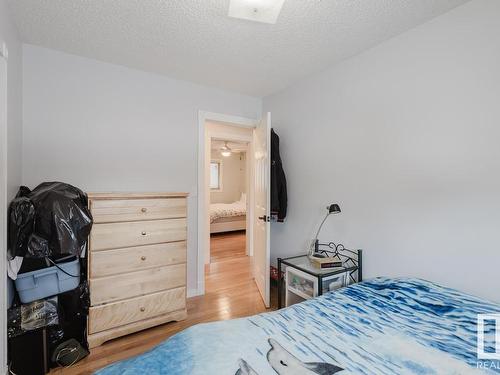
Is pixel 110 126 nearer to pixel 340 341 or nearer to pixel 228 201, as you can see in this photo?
pixel 340 341

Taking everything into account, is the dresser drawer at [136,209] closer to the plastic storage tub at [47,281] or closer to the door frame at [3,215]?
the plastic storage tub at [47,281]

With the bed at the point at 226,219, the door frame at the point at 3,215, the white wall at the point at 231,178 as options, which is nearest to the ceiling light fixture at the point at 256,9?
the door frame at the point at 3,215

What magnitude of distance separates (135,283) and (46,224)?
0.84m

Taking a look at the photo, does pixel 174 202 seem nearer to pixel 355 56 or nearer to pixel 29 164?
pixel 29 164

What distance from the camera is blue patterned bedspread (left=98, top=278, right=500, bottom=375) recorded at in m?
0.89

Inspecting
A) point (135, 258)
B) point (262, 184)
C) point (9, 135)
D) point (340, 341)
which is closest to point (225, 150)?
point (262, 184)

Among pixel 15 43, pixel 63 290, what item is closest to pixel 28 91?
pixel 15 43

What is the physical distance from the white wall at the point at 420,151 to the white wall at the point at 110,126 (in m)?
1.39

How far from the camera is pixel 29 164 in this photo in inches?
79.7

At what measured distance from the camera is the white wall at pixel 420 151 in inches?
56.7

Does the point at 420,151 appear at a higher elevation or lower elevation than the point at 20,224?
higher

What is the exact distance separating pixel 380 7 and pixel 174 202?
207 centimetres

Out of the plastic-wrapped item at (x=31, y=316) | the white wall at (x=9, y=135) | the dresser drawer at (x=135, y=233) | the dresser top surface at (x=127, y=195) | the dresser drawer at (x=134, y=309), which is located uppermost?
the white wall at (x=9, y=135)

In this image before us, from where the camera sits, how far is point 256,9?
1.48m
